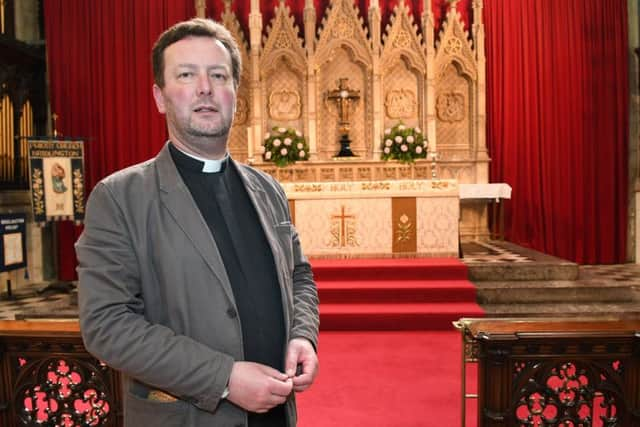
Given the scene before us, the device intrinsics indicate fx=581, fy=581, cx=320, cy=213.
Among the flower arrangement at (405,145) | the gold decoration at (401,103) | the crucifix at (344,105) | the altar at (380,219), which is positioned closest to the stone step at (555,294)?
the altar at (380,219)

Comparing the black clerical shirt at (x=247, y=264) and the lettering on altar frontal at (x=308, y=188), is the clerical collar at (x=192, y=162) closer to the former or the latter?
the black clerical shirt at (x=247, y=264)

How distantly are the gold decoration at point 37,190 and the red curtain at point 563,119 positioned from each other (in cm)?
628

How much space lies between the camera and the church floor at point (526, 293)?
5414mm

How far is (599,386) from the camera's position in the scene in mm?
2293

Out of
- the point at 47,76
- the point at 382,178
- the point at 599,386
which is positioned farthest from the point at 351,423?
the point at 47,76

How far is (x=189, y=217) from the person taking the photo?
1.34 m

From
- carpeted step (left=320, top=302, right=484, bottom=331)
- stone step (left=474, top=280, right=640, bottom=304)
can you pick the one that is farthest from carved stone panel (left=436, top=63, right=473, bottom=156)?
carpeted step (left=320, top=302, right=484, bottom=331)

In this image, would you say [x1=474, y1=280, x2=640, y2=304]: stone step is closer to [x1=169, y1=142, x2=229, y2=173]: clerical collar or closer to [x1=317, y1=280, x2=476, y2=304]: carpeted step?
[x1=317, y1=280, x2=476, y2=304]: carpeted step

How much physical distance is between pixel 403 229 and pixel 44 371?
4.78m

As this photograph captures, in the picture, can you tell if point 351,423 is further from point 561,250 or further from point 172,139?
point 561,250

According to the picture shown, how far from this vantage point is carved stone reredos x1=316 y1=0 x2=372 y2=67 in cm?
845

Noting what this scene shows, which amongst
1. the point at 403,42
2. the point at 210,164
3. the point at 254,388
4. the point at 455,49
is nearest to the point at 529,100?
the point at 455,49

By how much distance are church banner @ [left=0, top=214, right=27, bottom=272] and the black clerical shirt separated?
19.8ft

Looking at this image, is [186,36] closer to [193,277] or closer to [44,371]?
[193,277]
